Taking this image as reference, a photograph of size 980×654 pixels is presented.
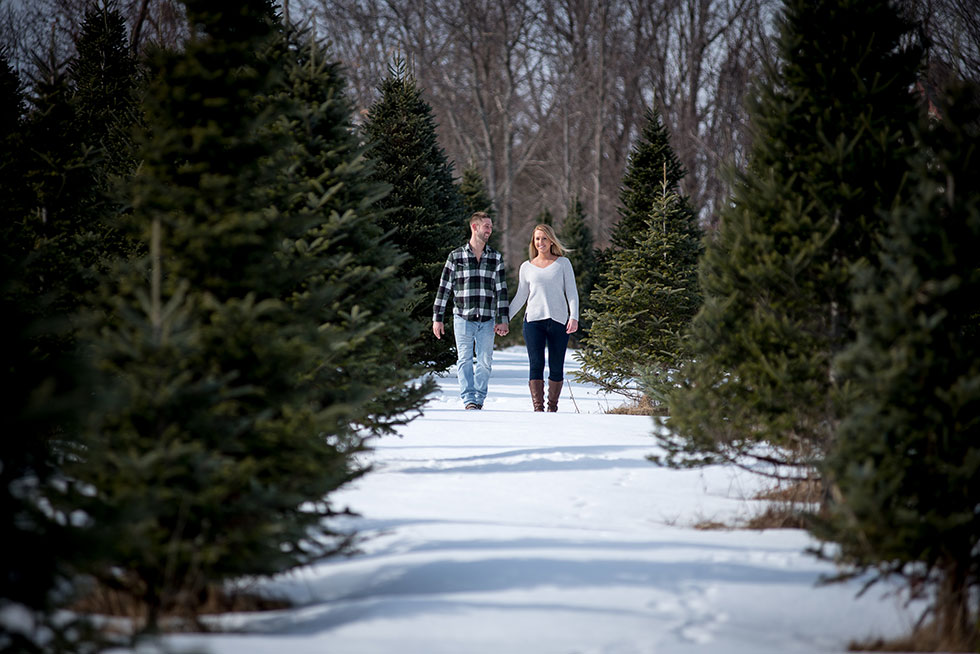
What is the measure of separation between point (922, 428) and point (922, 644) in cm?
105

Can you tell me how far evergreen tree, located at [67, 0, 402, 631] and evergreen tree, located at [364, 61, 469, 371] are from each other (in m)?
9.31

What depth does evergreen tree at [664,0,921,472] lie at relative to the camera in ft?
17.0

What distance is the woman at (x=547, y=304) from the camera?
32.6ft

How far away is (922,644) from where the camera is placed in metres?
4.00

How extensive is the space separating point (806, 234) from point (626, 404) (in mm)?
7623

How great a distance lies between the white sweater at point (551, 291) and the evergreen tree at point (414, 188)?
14.0 ft

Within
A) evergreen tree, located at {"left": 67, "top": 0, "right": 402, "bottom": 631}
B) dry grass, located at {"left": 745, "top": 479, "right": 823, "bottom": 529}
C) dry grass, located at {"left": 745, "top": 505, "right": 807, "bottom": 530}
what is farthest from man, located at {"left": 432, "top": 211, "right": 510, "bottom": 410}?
evergreen tree, located at {"left": 67, "top": 0, "right": 402, "bottom": 631}

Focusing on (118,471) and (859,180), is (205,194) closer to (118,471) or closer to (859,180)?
(118,471)

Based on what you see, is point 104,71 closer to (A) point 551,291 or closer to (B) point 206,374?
(A) point 551,291

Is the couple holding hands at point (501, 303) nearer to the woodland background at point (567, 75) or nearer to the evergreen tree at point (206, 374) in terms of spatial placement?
Result: the evergreen tree at point (206, 374)

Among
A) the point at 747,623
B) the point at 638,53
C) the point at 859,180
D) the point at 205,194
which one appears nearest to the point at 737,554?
the point at 747,623

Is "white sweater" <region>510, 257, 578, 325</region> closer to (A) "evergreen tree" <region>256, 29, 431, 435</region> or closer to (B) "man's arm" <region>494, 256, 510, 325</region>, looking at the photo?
(B) "man's arm" <region>494, 256, 510, 325</region>

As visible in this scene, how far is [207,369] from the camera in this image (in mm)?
3916

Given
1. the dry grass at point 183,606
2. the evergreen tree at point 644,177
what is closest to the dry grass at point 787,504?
the dry grass at point 183,606
